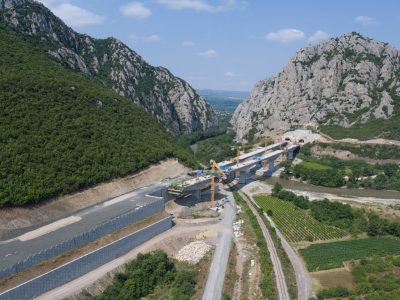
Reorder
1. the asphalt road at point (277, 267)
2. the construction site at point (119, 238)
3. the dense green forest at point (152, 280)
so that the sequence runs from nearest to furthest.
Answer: the construction site at point (119, 238)
the dense green forest at point (152, 280)
the asphalt road at point (277, 267)

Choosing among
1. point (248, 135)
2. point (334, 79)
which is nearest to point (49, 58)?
point (248, 135)

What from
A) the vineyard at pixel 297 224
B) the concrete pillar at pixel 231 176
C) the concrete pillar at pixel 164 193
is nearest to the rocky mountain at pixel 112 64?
the concrete pillar at pixel 231 176

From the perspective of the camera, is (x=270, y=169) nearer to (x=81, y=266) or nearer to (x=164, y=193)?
(x=164, y=193)

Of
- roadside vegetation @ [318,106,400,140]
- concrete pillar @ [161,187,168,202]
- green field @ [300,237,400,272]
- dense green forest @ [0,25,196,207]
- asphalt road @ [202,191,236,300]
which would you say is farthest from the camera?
roadside vegetation @ [318,106,400,140]

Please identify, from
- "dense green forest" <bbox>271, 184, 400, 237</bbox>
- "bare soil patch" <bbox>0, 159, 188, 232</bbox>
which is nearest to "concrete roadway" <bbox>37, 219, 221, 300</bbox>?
"bare soil patch" <bbox>0, 159, 188, 232</bbox>

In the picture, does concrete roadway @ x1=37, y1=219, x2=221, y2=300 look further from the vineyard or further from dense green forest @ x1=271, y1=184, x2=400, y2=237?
dense green forest @ x1=271, y1=184, x2=400, y2=237

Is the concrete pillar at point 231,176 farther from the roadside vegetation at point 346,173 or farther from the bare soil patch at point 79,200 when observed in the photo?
the roadside vegetation at point 346,173

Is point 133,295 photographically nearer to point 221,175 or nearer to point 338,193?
point 221,175
